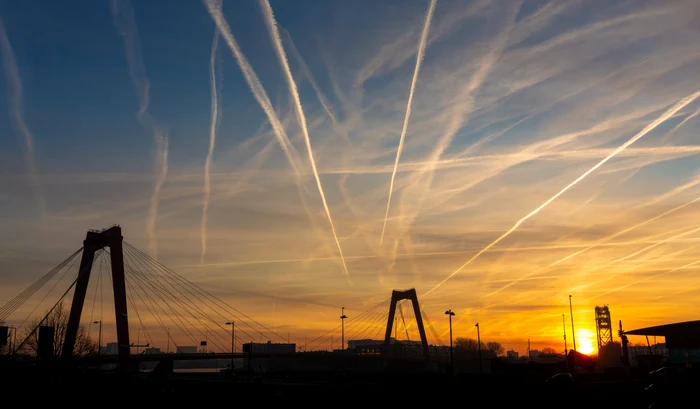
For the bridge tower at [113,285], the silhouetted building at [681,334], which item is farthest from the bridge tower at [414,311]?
the bridge tower at [113,285]

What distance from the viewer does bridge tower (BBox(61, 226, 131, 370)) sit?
292 ft

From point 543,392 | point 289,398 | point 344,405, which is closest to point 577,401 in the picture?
point 543,392

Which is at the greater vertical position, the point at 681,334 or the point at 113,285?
the point at 113,285

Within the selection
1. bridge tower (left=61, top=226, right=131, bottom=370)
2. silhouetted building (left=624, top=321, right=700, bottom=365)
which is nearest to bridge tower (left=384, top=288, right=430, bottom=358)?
silhouetted building (left=624, top=321, right=700, bottom=365)

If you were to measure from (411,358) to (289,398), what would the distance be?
140579 millimetres

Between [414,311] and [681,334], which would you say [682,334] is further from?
[414,311]

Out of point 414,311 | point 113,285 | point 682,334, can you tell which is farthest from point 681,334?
point 113,285

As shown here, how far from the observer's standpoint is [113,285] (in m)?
95.1

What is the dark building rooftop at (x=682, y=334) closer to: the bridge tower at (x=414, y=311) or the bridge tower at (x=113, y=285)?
the bridge tower at (x=414, y=311)

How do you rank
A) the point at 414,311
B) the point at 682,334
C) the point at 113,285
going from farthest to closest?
the point at 414,311 → the point at 682,334 → the point at 113,285

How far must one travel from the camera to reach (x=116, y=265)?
95625 mm

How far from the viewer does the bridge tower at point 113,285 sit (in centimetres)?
8906

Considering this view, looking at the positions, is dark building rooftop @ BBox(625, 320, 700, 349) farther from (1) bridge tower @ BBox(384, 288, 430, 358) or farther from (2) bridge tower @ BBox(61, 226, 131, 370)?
(2) bridge tower @ BBox(61, 226, 131, 370)

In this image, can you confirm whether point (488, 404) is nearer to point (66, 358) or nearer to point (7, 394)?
point (7, 394)
